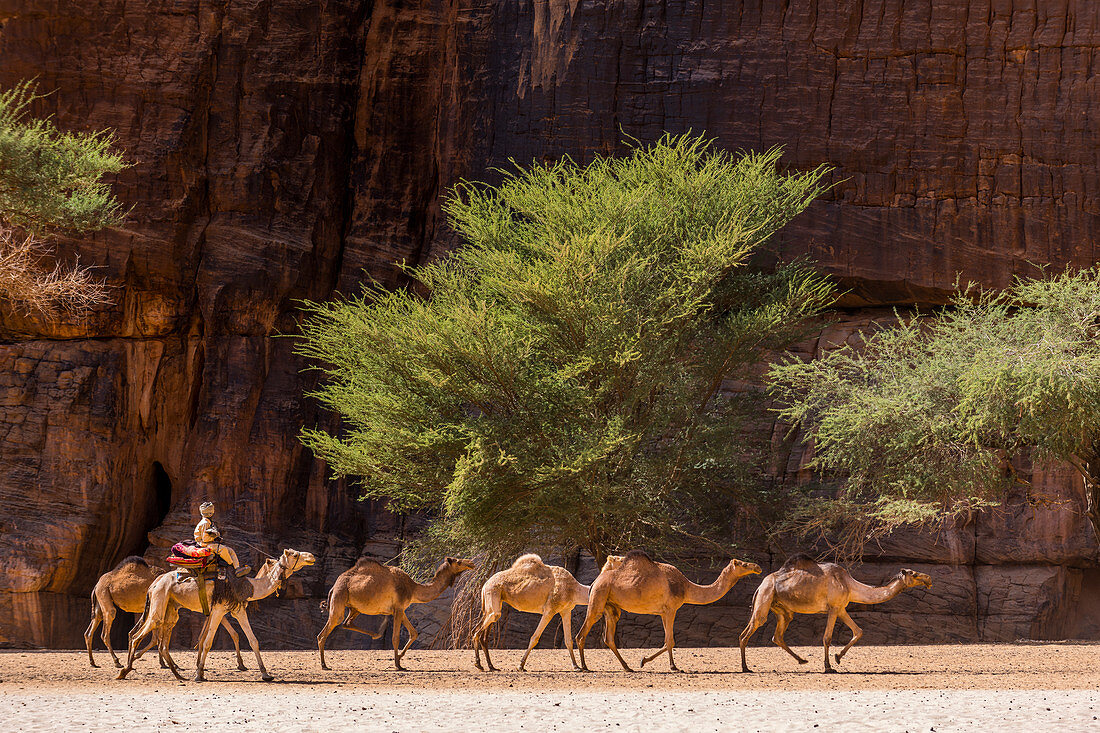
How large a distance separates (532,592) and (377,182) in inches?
541

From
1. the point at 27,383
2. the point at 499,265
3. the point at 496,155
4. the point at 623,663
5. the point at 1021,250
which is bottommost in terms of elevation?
the point at 623,663

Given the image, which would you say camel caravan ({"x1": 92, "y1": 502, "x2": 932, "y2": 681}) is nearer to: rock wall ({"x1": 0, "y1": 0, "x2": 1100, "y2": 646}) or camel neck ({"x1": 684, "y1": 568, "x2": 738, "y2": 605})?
camel neck ({"x1": 684, "y1": 568, "x2": 738, "y2": 605})

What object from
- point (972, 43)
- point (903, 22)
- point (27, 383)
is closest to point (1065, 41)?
point (972, 43)

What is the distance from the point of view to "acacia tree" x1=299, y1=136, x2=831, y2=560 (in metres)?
14.5

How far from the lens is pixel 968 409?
1359 cm

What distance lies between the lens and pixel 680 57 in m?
20.6

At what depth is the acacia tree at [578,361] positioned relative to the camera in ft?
47.6

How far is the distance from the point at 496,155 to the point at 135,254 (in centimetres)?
762

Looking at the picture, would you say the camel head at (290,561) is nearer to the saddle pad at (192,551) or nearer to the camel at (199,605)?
the camel at (199,605)

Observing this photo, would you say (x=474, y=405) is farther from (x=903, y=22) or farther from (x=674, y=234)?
(x=903, y=22)

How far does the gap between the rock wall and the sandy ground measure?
24.2 feet

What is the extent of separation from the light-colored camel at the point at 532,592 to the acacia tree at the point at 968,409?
480 centimetres

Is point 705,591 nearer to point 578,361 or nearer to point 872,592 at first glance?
point 872,592

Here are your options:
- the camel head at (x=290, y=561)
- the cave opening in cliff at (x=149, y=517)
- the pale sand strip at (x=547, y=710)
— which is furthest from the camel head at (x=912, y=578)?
the cave opening in cliff at (x=149, y=517)
